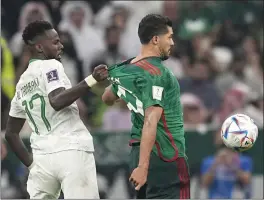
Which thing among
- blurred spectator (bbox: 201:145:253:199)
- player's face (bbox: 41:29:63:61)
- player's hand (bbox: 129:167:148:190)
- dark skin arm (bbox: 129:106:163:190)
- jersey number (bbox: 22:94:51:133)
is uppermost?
player's face (bbox: 41:29:63:61)

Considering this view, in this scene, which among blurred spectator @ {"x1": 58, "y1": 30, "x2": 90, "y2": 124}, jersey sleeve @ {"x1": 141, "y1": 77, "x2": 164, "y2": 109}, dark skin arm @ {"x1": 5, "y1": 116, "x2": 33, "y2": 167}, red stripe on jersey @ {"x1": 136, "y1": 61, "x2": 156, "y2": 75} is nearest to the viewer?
jersey sleeve @ {"x1": 141, "y1": 77, "x2": 164, "y2": 109}

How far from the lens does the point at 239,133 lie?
8.66 m

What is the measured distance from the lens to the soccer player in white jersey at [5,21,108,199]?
26.7ft

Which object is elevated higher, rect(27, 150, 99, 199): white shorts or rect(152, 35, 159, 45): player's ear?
rect(152, 35, 159, 45): player's ear

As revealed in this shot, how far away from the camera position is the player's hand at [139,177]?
773 cm

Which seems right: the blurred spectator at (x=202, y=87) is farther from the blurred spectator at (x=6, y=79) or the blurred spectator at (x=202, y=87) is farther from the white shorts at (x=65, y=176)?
the white shorts at (x=65, y=176)

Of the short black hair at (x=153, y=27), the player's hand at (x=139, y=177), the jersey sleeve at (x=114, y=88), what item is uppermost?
the short black hair at (x=153, y=27)

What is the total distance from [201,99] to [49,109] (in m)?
6.67

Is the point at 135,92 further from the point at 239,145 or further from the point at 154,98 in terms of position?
the point at 239,145

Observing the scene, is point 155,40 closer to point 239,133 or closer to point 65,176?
point 239,133

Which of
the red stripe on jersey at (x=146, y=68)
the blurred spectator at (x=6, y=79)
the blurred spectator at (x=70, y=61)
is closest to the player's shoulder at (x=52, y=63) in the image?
the red stripe on jersey at (x=146, y=68)

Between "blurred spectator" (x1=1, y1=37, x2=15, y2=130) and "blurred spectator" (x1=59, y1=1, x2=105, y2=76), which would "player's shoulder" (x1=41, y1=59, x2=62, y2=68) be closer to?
"blurred spectator" (x1=1, y1=37, x2=15, y2=130)

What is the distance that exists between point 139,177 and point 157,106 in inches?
24.9

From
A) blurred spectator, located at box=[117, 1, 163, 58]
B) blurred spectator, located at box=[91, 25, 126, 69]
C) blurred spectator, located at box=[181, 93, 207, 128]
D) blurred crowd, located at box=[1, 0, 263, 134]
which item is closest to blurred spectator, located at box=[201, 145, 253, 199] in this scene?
blurred crowd, located at box=[1, 0, 263, 134]
